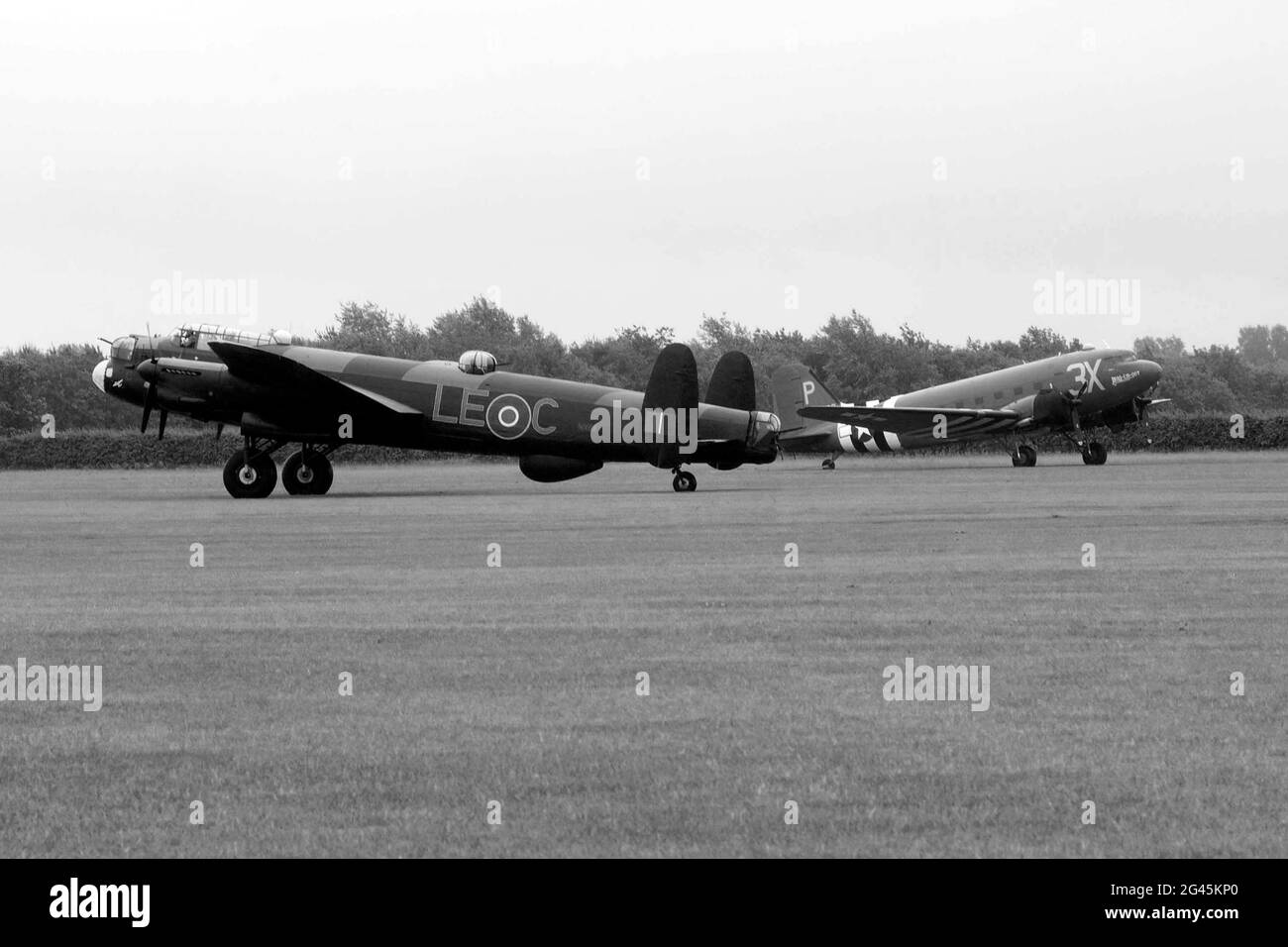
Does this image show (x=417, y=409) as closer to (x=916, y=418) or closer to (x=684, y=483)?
(x=684, y=483)

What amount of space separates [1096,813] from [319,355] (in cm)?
3752

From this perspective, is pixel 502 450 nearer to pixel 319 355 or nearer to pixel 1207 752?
pixel 319 355

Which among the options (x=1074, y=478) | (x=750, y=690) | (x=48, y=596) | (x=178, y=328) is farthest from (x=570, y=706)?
(x=1074, y=478)

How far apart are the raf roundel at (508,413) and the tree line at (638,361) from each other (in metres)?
55.9

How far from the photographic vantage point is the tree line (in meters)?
103

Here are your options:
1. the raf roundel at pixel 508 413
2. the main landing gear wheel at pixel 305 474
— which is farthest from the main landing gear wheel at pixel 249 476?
the raf roundel at pixel 508 413

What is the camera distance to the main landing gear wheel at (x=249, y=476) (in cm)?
4044

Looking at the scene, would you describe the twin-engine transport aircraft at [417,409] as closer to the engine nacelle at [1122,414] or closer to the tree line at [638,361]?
the engine nacelle at [1122,414]

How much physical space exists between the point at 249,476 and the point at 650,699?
102ft

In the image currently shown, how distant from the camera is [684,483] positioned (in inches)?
1622

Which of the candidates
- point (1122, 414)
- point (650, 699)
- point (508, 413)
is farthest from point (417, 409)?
point (1122, 414)

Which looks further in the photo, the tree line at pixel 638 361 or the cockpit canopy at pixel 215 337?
the tree line at pixel 638 361

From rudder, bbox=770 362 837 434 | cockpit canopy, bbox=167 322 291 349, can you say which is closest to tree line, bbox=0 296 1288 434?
rudder, bbox=770 362 837 434

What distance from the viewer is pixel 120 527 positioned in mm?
29344
